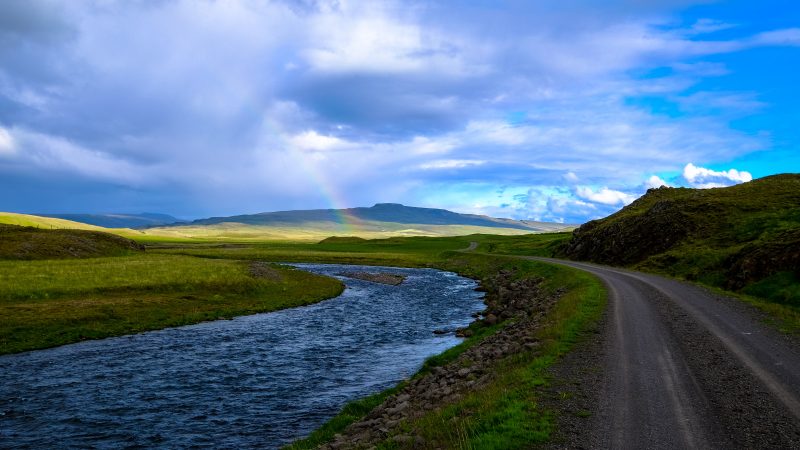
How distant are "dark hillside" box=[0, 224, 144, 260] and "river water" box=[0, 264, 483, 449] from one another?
50789mm

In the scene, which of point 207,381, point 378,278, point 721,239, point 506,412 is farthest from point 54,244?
point 721,239

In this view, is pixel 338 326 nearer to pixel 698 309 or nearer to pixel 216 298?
pixel 216 298

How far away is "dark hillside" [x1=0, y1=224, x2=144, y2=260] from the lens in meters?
71.5

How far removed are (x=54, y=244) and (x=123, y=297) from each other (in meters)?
45.7

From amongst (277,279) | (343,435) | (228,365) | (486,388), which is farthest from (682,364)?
(277,279)

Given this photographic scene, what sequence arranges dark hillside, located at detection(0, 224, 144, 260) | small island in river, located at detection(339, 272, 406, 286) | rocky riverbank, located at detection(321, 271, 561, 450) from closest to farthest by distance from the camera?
rocky riverbank, located at detection(321, 271, 561, 450) < dark hillside, located at detection(0, 224, 144, 260) < small island in river, located at detection(339, 272, 406, 286)

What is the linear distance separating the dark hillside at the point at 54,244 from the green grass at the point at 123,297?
14736 mm

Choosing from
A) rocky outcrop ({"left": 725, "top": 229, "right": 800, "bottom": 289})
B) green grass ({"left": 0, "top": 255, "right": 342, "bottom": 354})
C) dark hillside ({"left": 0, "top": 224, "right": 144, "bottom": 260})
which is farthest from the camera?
dark hillside ({"left": 0, "top": 224, "right": 144, "bottom": 260})

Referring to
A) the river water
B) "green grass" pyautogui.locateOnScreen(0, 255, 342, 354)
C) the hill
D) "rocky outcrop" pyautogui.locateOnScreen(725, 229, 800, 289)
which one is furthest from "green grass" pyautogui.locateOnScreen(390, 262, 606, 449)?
"green grass" pyautogui.locateOnScreen(0, 255, 342, 354)

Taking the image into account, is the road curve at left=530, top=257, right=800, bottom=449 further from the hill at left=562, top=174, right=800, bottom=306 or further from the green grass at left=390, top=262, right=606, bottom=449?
the hill at left=562, top=174, right=800, bottom=306

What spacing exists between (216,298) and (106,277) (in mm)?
13583

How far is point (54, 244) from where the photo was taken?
77.5 meters

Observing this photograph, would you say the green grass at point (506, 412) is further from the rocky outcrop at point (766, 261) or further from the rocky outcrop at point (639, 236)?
the rocky outcrop at point (639, 236)

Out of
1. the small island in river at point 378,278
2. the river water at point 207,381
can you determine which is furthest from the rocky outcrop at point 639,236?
the river water at point 207,381
